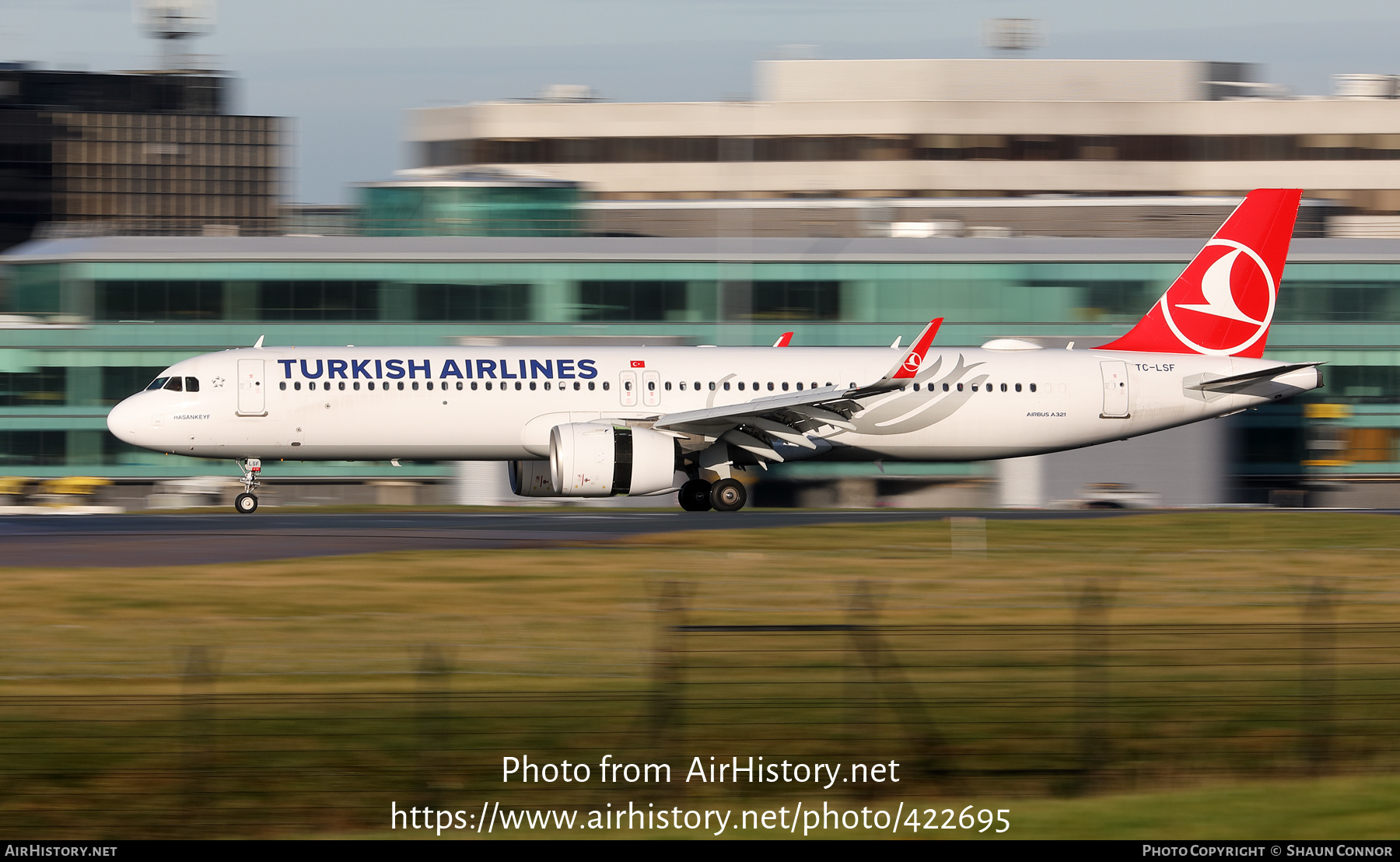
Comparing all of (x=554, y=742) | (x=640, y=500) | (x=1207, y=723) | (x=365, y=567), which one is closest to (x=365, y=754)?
(x=554, y=742)

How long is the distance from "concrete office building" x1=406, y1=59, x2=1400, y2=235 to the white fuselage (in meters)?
50.9

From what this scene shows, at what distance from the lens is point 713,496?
37375 millimetres

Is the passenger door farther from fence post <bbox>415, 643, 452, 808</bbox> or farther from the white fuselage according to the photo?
fence post <bbox>415, 643, 452, 808</bbox>

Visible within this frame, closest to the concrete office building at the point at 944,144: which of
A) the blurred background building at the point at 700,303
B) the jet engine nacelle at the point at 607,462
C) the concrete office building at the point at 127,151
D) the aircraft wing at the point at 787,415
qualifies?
the blurred background building at the point at 700,303

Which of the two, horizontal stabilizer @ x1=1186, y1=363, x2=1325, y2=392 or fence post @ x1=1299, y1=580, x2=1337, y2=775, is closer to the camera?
fence post @ x1=1299, y1=580, x2=1337, y2=775

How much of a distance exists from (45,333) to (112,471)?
489cm

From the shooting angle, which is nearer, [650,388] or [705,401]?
[650,388]

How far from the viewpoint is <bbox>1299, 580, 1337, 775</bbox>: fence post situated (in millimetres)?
12664

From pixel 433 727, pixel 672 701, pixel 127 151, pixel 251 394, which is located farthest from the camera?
pixel 127 151

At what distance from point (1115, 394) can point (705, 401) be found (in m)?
9.75

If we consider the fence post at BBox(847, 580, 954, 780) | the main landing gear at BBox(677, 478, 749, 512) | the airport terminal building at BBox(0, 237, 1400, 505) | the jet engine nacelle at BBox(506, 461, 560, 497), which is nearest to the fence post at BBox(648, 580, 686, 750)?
the fence post at BBox(847, 580, 954, 780)

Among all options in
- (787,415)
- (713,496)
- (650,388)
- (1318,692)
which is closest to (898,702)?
(1318,692)

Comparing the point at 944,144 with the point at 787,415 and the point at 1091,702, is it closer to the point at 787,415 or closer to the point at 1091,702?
the point at 787,415

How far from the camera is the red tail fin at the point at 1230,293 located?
41000mm
